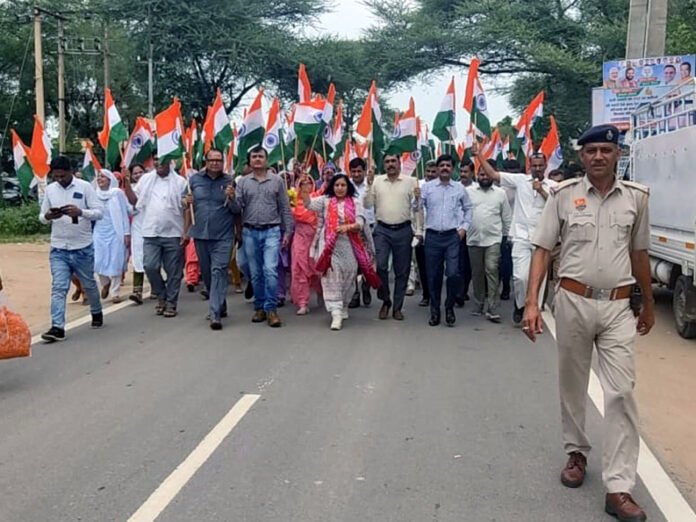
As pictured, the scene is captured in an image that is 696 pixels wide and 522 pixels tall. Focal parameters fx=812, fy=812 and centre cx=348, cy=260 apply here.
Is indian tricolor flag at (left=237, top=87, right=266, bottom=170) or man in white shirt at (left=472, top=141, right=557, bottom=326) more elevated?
indian tricolor flag at (left=237, top=87, right=266, bottom=170)

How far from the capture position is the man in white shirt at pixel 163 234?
30.1ft

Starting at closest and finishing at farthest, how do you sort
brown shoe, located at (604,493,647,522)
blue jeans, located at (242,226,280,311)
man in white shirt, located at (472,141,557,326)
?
brown shoe, located at (604,493,647,522) → man in white shirt, located at (472,141,557,326) → blue jeans, located at (242,226,280,311)

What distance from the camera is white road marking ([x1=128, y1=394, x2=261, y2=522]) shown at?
3883 mm

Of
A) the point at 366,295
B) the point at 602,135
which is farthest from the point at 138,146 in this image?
the point at 602,135

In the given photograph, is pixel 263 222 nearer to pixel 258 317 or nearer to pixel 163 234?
pixel 258 317

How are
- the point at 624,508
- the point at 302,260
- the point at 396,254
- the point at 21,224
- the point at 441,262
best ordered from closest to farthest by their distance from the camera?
the point at 624,508
the point at 441,262
the point at 396,254
the point at 302,260
the point at 21,224

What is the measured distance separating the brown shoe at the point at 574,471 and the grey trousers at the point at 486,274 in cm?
473

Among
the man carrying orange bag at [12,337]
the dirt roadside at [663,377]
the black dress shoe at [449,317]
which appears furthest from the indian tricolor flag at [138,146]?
the man carrying orange bag at [12,337]

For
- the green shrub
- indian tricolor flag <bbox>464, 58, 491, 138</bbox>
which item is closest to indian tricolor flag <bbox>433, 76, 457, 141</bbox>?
indian tricolor flag <bbox>464, 58, 491, 138</bbox>

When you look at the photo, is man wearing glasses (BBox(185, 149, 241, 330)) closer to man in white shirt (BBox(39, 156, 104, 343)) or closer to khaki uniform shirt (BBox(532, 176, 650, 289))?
man in white shirt (BBox(39, 156, 104, 343))

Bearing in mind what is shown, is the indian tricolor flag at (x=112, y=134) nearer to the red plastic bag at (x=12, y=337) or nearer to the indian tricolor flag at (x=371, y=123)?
the indian tricolor flag at (x=371, y=123)

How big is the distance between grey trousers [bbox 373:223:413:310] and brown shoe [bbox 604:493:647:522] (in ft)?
17.0

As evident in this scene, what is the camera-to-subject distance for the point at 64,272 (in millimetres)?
7836

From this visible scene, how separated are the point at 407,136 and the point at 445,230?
2.81m
